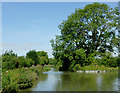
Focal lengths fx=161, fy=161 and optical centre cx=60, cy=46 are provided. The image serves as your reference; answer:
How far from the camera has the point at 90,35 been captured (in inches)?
1203

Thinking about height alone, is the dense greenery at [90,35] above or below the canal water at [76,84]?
above

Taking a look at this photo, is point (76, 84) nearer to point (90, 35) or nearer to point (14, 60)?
point (14, 60)

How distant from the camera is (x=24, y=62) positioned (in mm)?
28297

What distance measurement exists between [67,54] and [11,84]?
21696 mm

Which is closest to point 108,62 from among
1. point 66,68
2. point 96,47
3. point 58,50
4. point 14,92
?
point 96,47

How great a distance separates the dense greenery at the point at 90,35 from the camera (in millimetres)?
28766

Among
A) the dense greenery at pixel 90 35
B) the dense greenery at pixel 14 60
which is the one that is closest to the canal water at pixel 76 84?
the dense greenery at pixel 14 60

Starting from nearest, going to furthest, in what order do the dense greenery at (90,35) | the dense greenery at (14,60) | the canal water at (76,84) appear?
the canal water at (76,84)
the dense greenery at (14,60)
the dense greenery at (90,35)

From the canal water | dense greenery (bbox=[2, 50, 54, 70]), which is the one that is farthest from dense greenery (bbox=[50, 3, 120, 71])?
the canal water

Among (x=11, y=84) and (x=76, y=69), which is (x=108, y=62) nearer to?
(x=76, y=69)

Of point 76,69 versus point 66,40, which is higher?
point 66,40

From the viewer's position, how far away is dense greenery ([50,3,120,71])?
1133 inches

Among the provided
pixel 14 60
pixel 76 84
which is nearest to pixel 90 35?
pixel 14 60

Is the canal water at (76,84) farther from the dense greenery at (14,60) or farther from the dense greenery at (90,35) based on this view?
the dense greenery at (90,35)
